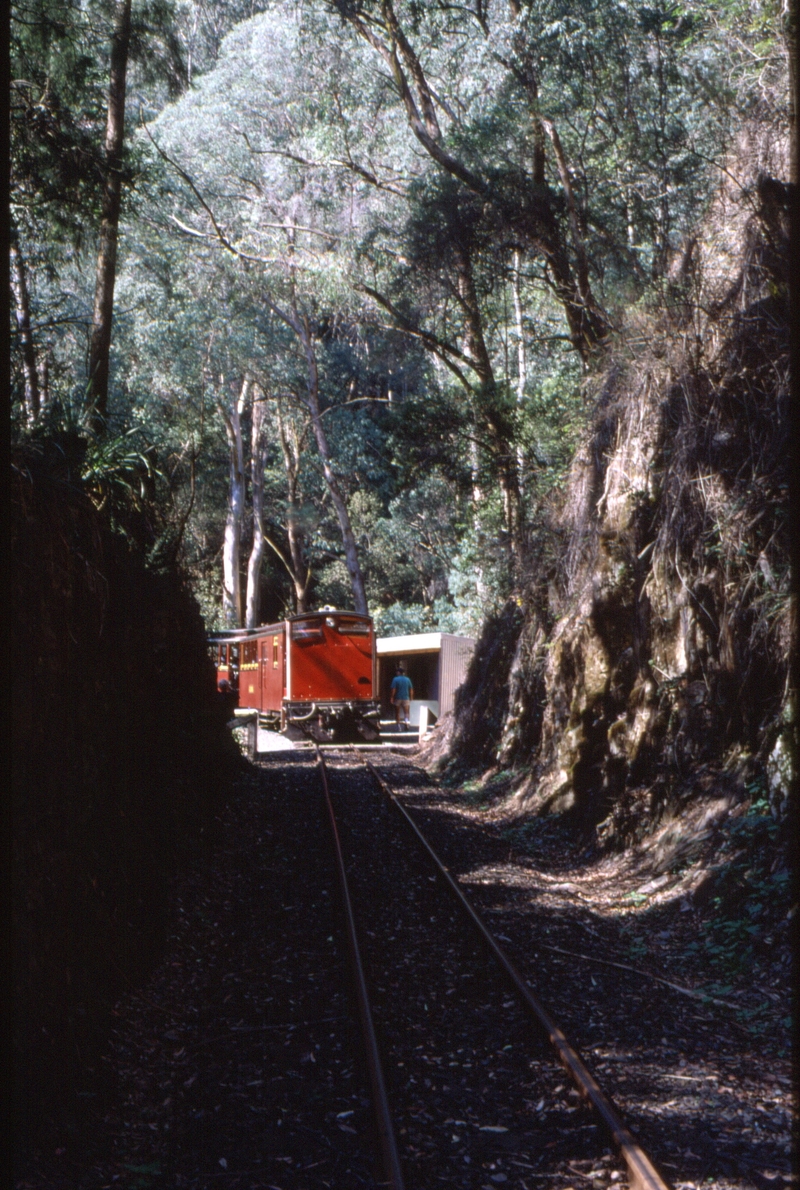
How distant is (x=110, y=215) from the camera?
10.1 m

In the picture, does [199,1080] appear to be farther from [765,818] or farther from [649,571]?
[649,571]

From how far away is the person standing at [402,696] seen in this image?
99.2 ft

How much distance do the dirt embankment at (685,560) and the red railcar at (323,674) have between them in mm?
13502

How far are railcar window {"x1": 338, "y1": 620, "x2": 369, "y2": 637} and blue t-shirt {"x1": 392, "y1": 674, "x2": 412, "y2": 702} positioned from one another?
2808 mm

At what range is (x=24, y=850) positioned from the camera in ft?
15.1

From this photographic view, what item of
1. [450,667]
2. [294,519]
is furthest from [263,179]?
[294,519]

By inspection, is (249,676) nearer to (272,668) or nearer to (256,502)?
(272,668)

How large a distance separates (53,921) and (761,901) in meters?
4.61

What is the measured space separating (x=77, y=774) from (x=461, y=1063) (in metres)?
2.59

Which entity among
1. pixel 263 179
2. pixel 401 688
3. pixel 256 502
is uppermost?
pixel 263 179

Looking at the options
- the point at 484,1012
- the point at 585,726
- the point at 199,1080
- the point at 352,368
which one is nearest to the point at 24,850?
the point at 199,1080

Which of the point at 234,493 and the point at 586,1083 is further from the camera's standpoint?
the point at 234,493

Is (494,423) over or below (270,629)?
over

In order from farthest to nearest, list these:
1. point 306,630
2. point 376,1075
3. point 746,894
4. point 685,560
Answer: point 306,630 → point 685,560 → point 746,894 → point 376,1075
